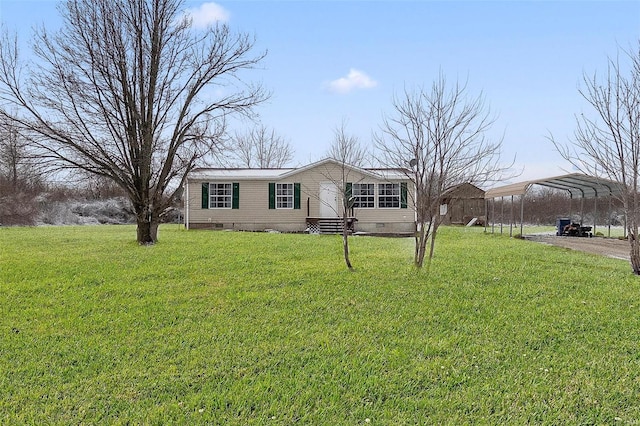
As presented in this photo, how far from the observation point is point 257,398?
3.06 metres

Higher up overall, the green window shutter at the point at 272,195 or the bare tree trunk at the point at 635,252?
the green window shutter at the point at 272,195

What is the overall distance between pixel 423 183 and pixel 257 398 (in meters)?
5.01

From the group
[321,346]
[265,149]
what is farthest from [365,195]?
[265,149]

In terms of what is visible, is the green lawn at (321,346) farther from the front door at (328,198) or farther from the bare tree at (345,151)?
the front door at (328,198)

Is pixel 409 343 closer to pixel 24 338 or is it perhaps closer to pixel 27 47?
pixel 24 338

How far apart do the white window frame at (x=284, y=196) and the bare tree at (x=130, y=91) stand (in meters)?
6.14

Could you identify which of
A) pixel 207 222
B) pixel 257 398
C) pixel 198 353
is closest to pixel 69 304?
pixel 198 353

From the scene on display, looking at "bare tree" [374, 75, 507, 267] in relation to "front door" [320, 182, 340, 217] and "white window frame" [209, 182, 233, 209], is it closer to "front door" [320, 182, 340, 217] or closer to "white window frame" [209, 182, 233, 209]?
"front door" [320, 182, 340, 217]

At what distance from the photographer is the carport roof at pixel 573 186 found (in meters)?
13.7

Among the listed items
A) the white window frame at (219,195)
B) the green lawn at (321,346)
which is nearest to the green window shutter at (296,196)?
the white window frame at (219,195)

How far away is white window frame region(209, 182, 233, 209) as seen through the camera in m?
19.2

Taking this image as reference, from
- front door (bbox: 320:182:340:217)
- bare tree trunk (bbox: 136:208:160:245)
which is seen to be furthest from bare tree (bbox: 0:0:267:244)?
front door (bbox: 320:182:340:217)

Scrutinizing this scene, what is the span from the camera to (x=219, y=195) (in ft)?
63.1

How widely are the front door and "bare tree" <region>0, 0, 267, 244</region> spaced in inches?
252
